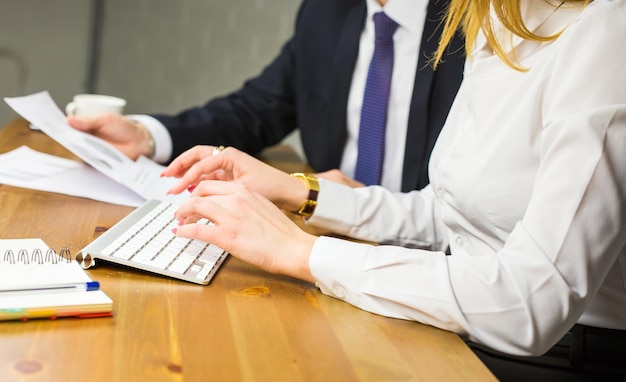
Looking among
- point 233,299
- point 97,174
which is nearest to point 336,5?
point 97,174

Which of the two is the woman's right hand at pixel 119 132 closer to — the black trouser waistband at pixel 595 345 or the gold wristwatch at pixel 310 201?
the gold wristwatch at pixel 310 201

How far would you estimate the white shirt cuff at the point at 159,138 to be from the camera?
5.71 ft

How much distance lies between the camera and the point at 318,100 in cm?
192

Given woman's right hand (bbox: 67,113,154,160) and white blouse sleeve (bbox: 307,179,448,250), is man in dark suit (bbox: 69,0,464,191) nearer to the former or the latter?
woman's right hand (bbox: 67,113,154,160)

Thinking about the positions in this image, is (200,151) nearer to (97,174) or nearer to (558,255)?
(97,174)

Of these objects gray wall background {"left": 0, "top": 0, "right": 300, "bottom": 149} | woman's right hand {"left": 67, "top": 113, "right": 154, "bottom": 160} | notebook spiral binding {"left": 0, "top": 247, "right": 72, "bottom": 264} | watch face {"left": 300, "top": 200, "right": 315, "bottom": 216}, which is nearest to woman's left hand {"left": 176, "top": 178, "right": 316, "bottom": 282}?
notebook spiral binding {"left": 0, "top": 247, "right": 72, "bottom": 264}

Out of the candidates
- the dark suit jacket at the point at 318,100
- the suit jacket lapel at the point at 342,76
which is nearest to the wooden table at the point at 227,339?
the dark suit jacket at the point at 318,100

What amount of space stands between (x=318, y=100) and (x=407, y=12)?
12.3 inches

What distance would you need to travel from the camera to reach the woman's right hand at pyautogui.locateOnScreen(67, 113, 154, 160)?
165cm

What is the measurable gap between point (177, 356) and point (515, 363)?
1.73 ft

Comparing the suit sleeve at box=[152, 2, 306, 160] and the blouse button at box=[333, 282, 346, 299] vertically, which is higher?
the blouse button at box=[333, 282, 346, 299]

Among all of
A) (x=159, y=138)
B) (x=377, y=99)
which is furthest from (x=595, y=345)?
(x=159, y=138)

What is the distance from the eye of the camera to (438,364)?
0.84 meters

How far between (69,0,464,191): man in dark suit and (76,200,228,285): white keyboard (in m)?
0.58
